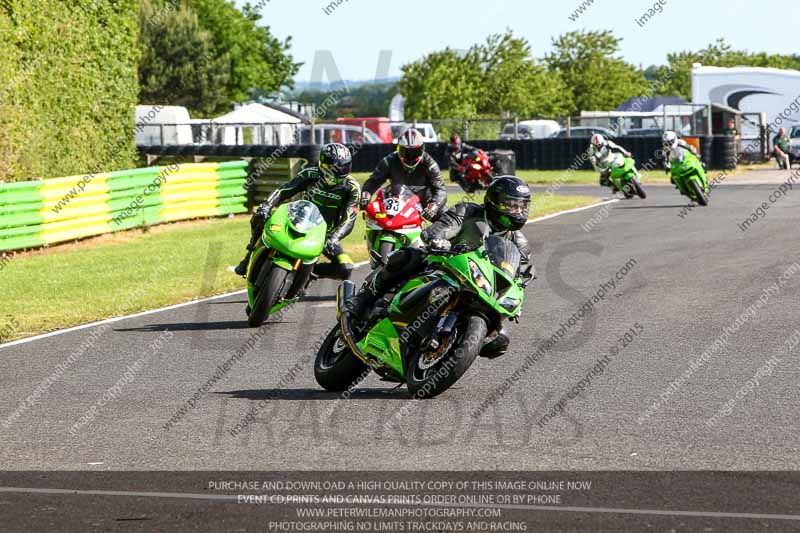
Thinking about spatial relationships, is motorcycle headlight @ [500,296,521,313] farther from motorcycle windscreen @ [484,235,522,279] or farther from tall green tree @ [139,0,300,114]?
tall green tree @ [139,0,300,114]

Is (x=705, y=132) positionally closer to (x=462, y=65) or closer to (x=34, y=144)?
(x=34, y=144)

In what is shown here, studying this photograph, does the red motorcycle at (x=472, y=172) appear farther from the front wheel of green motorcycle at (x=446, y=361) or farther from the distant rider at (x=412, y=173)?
the front wheel of green motorcycle at (x=446, y=361)

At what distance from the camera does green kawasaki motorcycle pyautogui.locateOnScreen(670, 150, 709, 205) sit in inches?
1004

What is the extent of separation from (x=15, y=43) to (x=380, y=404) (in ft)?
57.8

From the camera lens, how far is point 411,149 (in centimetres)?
1316

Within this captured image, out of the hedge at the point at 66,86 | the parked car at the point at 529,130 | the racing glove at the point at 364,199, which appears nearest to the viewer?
the racing glove at the point at 364,199

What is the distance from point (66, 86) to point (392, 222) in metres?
14.6

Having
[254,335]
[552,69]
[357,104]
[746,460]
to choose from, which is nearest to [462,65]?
[357,104]

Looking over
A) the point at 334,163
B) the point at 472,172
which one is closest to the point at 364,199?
the point at 334,163

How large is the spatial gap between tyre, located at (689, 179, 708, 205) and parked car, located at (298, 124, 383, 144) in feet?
68.8

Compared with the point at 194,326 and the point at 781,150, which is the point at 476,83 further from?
the point at 194,326

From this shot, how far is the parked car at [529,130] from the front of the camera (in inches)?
1865

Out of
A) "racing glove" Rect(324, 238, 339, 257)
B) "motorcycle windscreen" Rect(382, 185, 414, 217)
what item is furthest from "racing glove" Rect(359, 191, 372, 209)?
"racing glove" Rect(324, 238, 339, 257)

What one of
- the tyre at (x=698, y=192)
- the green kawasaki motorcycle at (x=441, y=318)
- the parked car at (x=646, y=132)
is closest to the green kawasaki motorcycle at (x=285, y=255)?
the green kawasaki motorcycle at (x=441, y=318)
